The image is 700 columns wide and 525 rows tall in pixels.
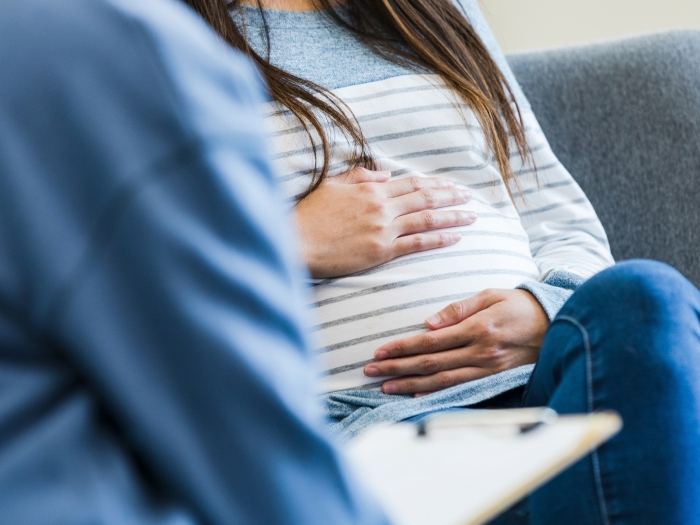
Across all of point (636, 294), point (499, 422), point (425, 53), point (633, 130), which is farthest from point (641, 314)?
point (633, 130)

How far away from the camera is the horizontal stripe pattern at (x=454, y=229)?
0.70m

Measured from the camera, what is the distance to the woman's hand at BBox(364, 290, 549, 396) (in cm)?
68

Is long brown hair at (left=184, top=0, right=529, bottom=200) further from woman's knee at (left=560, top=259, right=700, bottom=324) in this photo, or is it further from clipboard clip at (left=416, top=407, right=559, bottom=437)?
clipboard clip at (left=416, top=407, right=559, bottom=437)

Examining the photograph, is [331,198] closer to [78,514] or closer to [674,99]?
[78,514]

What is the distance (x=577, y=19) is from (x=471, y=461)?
57.3 inches

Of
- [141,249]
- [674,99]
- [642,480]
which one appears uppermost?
[141,249]

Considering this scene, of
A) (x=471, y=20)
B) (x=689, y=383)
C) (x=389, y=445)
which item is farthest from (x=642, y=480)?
(x=471, y=20)

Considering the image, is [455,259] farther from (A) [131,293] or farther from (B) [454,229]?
(A) [131,293]

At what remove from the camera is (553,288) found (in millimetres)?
739

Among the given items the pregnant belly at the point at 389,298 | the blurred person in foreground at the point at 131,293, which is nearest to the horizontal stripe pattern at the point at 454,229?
the pregnant belly at the point at 389,298

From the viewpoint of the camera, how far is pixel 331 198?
75 centimetres

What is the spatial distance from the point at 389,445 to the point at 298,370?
0.12 meters

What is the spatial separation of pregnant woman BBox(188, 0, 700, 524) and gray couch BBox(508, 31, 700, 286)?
194mm

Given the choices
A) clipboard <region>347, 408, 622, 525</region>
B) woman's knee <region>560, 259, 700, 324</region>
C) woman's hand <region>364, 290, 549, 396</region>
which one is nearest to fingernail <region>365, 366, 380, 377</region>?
woman's hand <region>364, 290, 549, 396</region>
